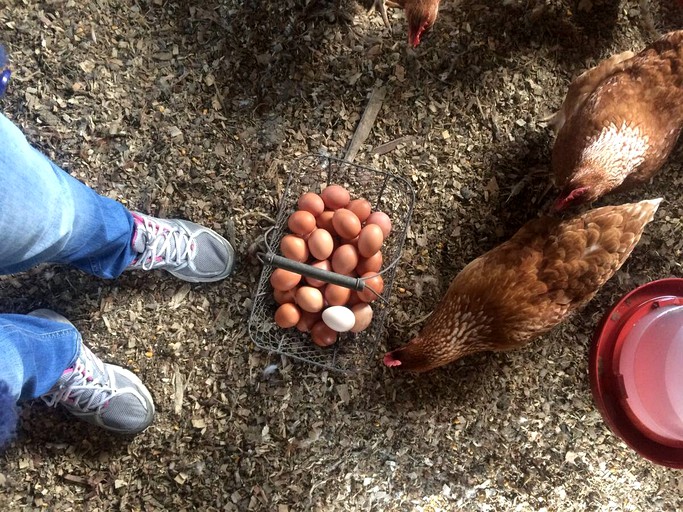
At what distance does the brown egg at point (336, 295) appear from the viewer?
1.43m

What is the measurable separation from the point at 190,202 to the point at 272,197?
0.86ft

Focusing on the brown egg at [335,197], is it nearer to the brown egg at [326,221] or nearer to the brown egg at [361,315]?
the brown egg at [326,221]

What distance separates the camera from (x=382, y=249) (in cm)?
162

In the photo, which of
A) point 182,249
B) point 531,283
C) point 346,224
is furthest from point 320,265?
point 531,283

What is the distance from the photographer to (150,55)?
1.62 meters

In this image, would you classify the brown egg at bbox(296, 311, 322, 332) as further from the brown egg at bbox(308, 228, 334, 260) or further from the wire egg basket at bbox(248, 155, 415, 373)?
the brown egg at bbox(308, 228, 334, 260)

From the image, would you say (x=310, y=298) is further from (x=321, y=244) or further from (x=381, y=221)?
(x=381, y=221)

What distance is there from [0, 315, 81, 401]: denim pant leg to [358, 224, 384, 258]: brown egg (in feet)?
2.72

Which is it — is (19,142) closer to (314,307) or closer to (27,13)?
(314,307)

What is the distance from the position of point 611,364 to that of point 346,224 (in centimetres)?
85

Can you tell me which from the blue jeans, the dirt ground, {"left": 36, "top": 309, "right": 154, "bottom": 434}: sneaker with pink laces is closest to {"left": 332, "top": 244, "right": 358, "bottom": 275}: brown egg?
the dirt ground

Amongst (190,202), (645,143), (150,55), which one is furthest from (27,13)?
(645,143)

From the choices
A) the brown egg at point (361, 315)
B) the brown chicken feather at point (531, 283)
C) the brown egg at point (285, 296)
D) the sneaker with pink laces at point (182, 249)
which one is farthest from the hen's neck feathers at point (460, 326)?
the sneaker with pink laces at point (182, 249)

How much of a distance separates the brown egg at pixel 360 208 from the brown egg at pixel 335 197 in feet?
0.07
